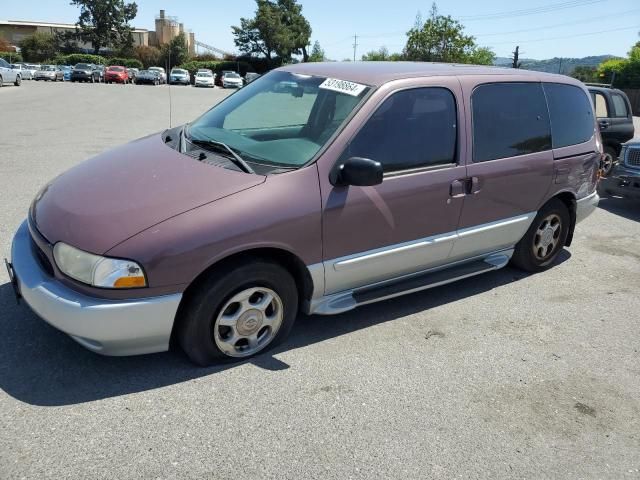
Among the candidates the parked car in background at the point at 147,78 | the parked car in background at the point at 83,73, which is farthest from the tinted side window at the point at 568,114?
the parked car in background at the point at 83,73

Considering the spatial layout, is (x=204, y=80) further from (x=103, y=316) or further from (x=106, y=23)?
(x=103, y=316)

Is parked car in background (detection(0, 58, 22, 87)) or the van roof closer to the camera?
the van roof

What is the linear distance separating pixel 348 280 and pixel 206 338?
3.34ft

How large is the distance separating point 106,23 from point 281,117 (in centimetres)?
8088

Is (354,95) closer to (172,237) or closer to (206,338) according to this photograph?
(172,237)

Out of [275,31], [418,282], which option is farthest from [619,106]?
[275,31]

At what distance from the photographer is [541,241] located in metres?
4.98

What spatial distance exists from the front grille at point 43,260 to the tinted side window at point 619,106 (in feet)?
32.4

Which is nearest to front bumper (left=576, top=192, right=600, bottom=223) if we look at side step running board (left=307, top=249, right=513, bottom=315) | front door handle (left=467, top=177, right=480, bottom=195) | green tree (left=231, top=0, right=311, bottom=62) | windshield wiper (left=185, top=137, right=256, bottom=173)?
side step running board (left=307, top=249, right=513, bottom=315)

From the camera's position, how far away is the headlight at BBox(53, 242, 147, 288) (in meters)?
2.76

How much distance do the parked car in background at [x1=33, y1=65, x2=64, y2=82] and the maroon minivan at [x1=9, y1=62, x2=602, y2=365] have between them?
150ft

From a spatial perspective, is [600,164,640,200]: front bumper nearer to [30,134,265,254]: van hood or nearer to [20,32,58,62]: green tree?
[30,134,265,254]: van hood

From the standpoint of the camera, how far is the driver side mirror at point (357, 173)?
3.24 metres

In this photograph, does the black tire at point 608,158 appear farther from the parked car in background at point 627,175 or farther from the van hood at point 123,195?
the van hood at point 123,195
